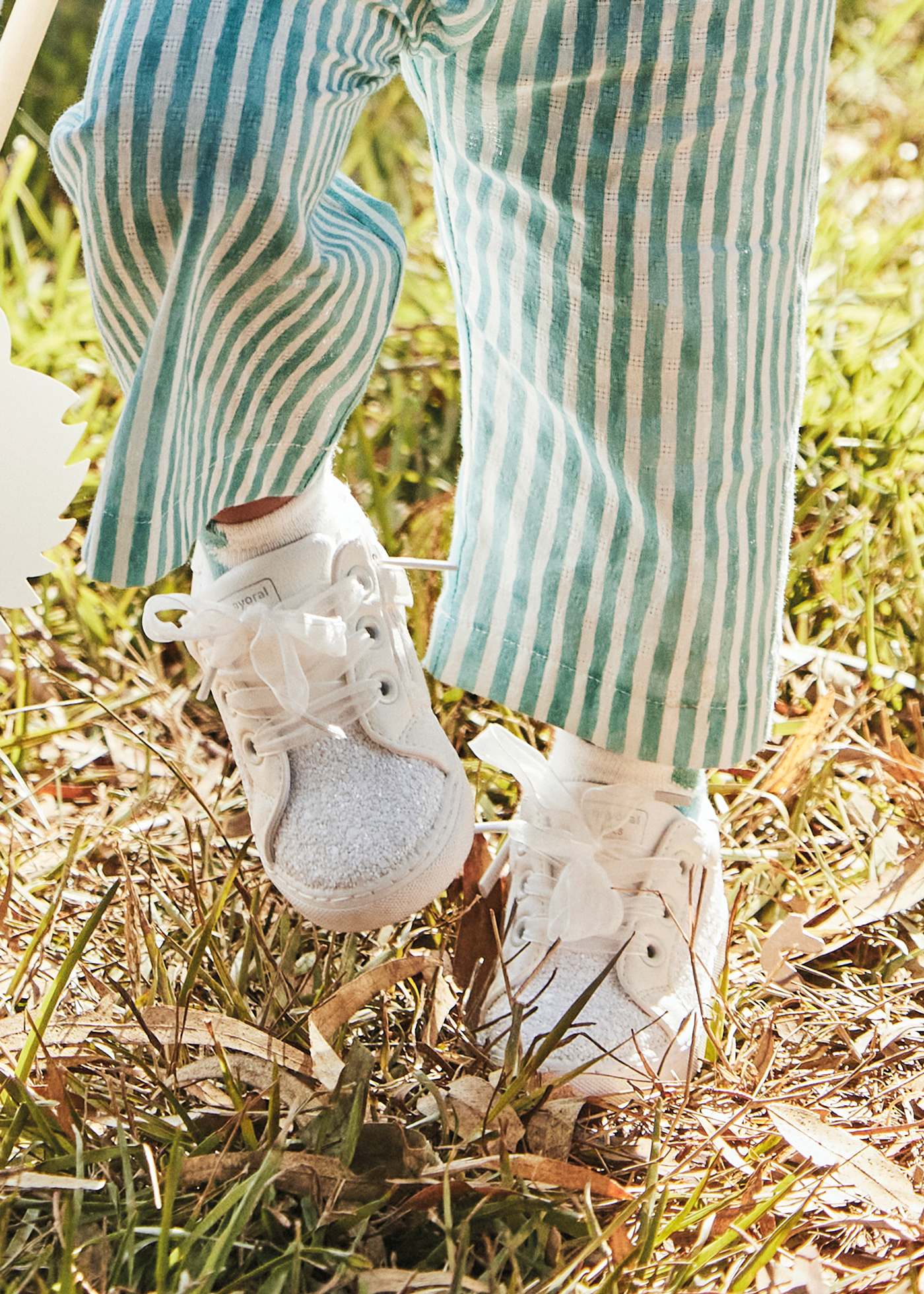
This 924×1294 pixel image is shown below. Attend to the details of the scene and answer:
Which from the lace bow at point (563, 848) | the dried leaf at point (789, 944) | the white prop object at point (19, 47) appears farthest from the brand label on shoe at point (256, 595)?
the dried leaf at point (789, 944)

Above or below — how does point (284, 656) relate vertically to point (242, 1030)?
above

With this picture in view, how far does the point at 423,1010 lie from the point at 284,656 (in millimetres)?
196

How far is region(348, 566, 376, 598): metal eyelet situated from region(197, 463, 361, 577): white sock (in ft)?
0.06

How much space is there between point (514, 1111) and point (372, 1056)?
68 millimetres

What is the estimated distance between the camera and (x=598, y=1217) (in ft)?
2.15

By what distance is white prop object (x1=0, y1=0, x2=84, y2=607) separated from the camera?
1.88 feet

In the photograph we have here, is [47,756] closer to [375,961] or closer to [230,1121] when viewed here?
[375,961]

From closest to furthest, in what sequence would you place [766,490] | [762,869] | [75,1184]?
1. [75,1184]
2. [766,490]
3. [762,869]

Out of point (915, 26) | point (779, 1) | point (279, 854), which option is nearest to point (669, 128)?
point (779, 1)

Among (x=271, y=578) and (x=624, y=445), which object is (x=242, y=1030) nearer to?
(x=271, y=578)

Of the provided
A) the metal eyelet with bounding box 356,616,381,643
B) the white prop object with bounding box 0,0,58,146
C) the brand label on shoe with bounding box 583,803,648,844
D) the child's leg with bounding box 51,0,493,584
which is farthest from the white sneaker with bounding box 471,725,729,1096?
the white prop object with bounding box 0,0,58,146

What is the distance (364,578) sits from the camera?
794 millimetres

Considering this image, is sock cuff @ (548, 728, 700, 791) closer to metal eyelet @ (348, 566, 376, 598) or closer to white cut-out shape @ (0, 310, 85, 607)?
metal eyelet @ (348, 566, 376, 598)

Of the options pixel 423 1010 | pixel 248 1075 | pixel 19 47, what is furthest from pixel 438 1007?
pixel 19 47
